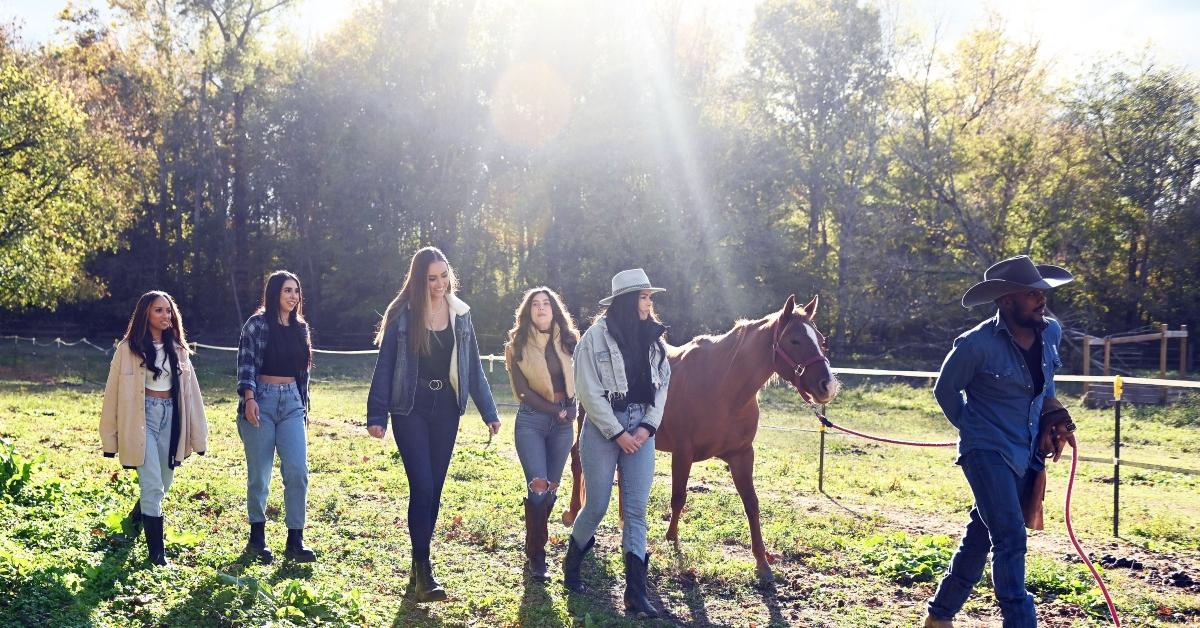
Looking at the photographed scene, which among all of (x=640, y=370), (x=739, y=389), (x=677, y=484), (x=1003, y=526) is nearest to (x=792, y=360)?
(x=739, y=389)

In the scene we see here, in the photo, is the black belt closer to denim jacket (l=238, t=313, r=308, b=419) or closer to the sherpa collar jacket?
denim jacket (l=238, t=313, r=308, b=419)

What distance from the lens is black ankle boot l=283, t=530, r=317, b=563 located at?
19.6ft

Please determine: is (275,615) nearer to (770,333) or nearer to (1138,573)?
(770,333)

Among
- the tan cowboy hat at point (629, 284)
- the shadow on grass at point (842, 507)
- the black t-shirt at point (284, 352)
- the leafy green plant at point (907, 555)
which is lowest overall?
the shadow on grass at point (842, 507)

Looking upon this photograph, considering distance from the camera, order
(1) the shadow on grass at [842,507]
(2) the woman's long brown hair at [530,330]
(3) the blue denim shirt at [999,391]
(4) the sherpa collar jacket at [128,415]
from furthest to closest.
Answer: (1) the shadow on grass at [842,507] → (2) the woman's long brown hair at [530,330] → (4) the sherpa collar jacket at [128,415] → (3) the blue denim shirt at [999,391]

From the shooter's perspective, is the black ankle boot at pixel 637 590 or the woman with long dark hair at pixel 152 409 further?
the woman with long dark hair at pixel 152 409

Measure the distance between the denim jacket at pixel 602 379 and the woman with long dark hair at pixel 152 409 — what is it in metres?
2.58

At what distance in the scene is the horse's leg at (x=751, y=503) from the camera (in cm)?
607

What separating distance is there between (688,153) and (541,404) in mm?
27875

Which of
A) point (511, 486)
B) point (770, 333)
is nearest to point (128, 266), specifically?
point (511, 486)

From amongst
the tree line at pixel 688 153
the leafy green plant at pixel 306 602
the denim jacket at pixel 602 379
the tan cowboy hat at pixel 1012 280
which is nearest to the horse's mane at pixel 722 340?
the denim jacket at pixel 602 379

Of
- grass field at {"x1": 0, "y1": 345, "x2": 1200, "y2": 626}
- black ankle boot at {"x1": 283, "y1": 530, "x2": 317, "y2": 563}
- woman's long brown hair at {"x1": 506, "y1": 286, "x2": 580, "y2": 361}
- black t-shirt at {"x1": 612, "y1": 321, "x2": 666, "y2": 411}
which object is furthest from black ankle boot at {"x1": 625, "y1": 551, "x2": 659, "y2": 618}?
black ankle boot at {"x1": 283, "y1": 530, "x2": 317, "y2": 563}

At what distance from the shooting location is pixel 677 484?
6.84 m

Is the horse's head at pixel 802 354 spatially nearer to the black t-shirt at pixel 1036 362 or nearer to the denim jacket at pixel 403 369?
the black t-shirt at pixel 1036 362
